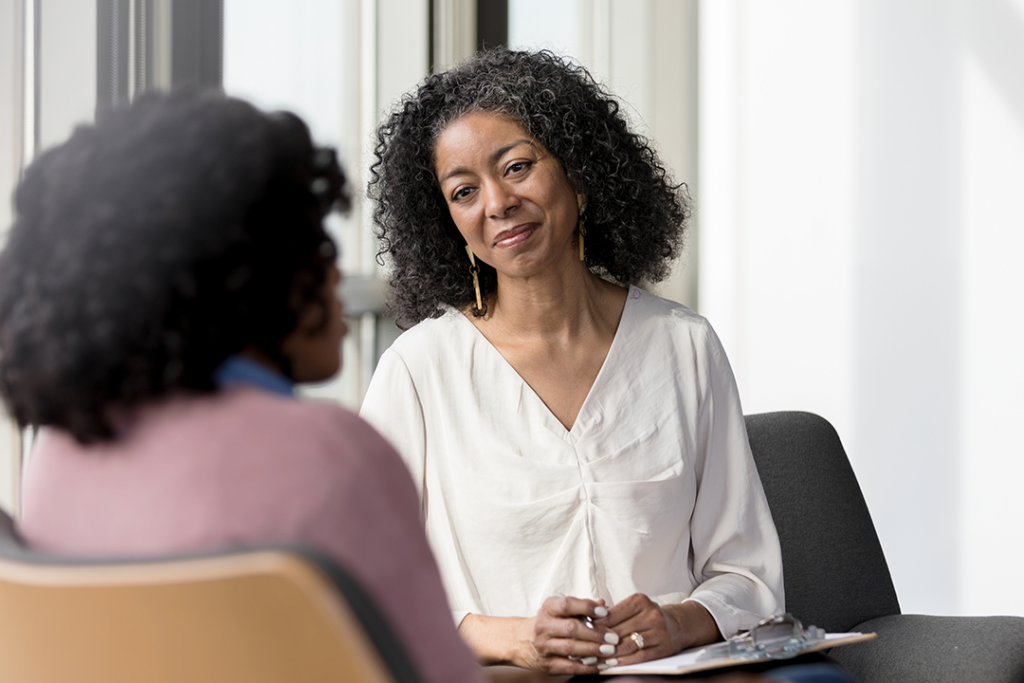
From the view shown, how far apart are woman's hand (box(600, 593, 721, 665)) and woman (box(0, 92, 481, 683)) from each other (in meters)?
0.77

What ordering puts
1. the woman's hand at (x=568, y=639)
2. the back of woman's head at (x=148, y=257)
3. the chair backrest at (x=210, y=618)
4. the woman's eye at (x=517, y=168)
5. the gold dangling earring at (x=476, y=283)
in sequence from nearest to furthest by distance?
1. the chair backrest at (x=210, y=618)
2. the back of woman's head at (x=148, y=257)
3. the woman's hand at (x=568, y=639)
4. the woman's eye at (x=517, y=168)
5. the gold dangling earring at (x=476, y=283)

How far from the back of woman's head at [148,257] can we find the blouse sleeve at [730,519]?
1096mm

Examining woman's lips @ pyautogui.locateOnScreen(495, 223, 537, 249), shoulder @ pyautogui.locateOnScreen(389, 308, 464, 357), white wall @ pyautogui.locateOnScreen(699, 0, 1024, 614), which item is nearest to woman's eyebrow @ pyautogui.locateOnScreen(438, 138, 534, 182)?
woman's lips @ pyautogui.locateOnScreen(495, 223, 537, 249)

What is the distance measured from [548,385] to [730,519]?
37 centimetres

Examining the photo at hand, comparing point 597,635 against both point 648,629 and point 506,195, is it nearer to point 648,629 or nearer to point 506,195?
point 648,629

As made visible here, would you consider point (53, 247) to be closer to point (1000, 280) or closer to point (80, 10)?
point (80, 10)

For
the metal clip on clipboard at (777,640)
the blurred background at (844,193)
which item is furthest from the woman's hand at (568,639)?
the blurred background at (844,193)

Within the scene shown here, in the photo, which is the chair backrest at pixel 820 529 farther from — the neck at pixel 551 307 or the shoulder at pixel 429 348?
the shoulder at pixel 429 348

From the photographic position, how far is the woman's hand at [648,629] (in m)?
1.43

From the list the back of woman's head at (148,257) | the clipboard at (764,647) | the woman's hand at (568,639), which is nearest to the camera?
the back of woman's head at (148,257)

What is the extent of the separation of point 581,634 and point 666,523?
0.98ft

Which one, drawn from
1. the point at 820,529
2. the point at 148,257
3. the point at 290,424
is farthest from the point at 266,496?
the point at 820,529

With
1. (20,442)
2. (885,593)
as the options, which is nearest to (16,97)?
(20,442)

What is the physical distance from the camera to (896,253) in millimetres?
3051
